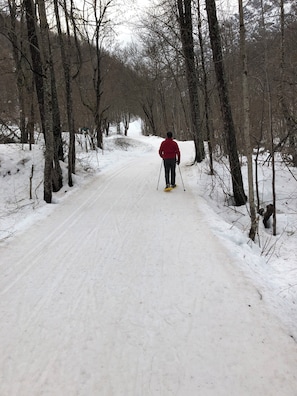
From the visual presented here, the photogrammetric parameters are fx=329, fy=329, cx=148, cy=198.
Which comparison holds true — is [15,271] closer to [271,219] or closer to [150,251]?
[150,251]

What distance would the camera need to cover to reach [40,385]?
121 inches

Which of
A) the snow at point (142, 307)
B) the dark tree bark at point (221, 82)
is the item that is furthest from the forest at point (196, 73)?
the snow at point (142, 307)

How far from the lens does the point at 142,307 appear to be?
428 centimetres

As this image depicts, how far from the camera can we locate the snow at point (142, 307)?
3170 millimetres

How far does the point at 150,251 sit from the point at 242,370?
3.04 metres

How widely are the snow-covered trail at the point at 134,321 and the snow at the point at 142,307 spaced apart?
1 cm

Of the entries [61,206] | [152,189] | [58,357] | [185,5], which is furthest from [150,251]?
[185,5]

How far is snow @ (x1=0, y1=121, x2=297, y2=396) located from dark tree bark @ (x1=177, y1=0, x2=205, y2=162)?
7.57 meters

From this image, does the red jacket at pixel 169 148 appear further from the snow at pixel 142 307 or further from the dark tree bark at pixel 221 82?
the snow at pixel 142 307

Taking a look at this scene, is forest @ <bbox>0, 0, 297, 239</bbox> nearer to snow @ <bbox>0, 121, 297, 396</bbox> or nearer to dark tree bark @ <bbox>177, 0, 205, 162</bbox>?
dark tree bark @ <bbox>177, 0, 205, 162</bbox>

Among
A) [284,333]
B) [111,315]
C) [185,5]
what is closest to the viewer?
[284,333]

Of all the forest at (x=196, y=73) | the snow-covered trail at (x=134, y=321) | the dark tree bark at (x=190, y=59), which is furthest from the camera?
the dark tree bark at (x=190, y=59)

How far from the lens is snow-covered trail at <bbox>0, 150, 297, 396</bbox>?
313 centimetres

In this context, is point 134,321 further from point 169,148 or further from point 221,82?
point 221,82
